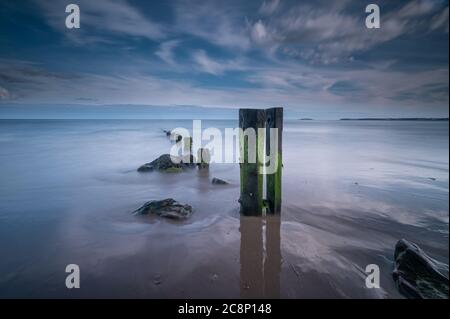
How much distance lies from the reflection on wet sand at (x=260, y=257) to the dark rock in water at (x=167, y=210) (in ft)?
4.91

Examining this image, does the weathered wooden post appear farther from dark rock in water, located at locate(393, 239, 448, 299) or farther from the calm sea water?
dark rock in water, located at locate(393, 239, 448, 299)

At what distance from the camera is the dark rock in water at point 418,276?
3.27m

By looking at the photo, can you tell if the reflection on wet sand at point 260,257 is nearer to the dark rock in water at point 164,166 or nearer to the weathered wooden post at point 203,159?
the dark rock in water at point 164,166

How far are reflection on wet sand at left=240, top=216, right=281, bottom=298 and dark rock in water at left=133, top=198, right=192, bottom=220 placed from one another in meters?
1.50

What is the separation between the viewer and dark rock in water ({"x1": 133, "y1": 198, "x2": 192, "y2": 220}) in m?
5.88

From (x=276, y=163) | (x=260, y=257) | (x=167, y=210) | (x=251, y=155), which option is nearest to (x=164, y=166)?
(x=167, y=210)

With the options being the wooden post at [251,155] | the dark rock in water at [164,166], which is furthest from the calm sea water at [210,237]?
the dark rock in water at [164,166]

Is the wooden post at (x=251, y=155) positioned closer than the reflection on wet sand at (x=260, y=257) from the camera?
No

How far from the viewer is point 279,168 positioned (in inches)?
230

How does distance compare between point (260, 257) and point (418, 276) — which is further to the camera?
point (260, 257)

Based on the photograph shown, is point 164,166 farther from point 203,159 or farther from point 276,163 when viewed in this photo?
point 276,163

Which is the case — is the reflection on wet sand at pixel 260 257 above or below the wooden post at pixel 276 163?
below

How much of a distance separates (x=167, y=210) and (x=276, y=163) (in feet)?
9.56

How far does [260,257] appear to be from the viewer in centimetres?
434
